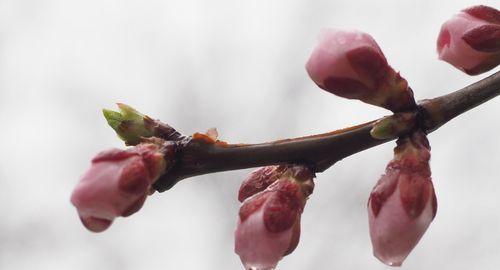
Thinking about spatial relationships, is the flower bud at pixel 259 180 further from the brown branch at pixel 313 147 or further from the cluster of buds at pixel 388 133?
the cluster of buds at pixel 388 133

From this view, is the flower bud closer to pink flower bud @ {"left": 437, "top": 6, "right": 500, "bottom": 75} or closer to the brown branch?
the brown branch

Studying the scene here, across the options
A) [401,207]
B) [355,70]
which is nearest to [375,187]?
[401,207]

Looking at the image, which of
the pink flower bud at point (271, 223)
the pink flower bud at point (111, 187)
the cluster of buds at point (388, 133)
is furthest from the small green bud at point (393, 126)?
the pink flower bud at point (111, 187)

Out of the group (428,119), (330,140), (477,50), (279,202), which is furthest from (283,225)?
(477,50)

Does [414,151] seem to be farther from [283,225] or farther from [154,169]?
[154,169]

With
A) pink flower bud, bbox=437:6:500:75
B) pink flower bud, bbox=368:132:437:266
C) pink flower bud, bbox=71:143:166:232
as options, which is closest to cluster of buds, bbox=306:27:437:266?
pink flower bud, bbox=368:132:437:266

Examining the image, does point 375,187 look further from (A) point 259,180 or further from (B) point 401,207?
(A) point 259,180
